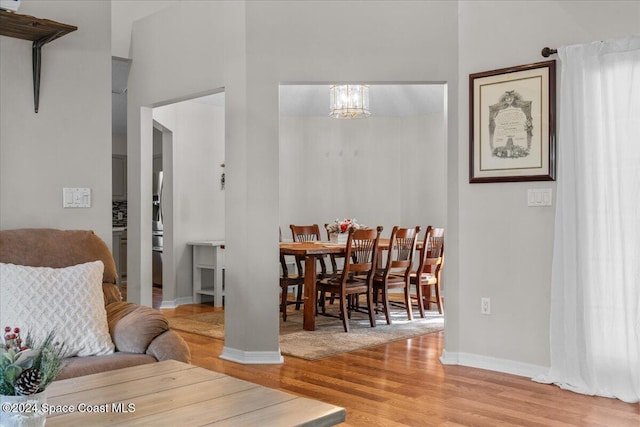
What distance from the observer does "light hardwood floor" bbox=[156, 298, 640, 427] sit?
3.28 meters

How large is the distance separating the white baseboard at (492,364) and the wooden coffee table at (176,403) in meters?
2.63

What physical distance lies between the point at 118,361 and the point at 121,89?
5.33 m

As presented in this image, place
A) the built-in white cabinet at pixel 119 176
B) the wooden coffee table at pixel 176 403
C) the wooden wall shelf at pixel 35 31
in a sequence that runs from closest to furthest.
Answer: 1. the wooden coffee table at pixel 176 403
2. the wooden wall shelf at pixel 35 31
3. the built-in white cabinet at pixel 119 176

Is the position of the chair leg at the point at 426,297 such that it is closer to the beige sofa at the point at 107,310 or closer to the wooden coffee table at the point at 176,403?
the beige sofa at the point at 107,310

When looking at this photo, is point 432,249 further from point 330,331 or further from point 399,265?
point 330,331

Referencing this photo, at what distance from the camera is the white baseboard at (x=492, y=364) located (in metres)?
4.12

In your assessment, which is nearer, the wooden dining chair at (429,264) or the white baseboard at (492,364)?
the white baseboard at (492,364)

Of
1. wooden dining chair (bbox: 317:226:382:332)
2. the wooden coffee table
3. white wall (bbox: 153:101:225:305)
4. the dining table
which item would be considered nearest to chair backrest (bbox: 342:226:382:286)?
wooden dining chair (bbox: 317:226:382:332)

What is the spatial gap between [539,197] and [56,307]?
2998 millimetres

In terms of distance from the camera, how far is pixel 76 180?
3.42 metres

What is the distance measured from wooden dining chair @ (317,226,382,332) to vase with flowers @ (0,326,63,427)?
418 cm

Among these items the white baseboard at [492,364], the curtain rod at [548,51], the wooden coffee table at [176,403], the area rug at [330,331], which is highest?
the curtain rod at [548,51]

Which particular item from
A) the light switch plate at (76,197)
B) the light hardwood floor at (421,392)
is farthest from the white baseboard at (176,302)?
the light switch plate at (76,197)

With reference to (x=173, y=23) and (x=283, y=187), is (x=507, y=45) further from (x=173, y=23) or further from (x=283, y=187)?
(x=283, y=187)
